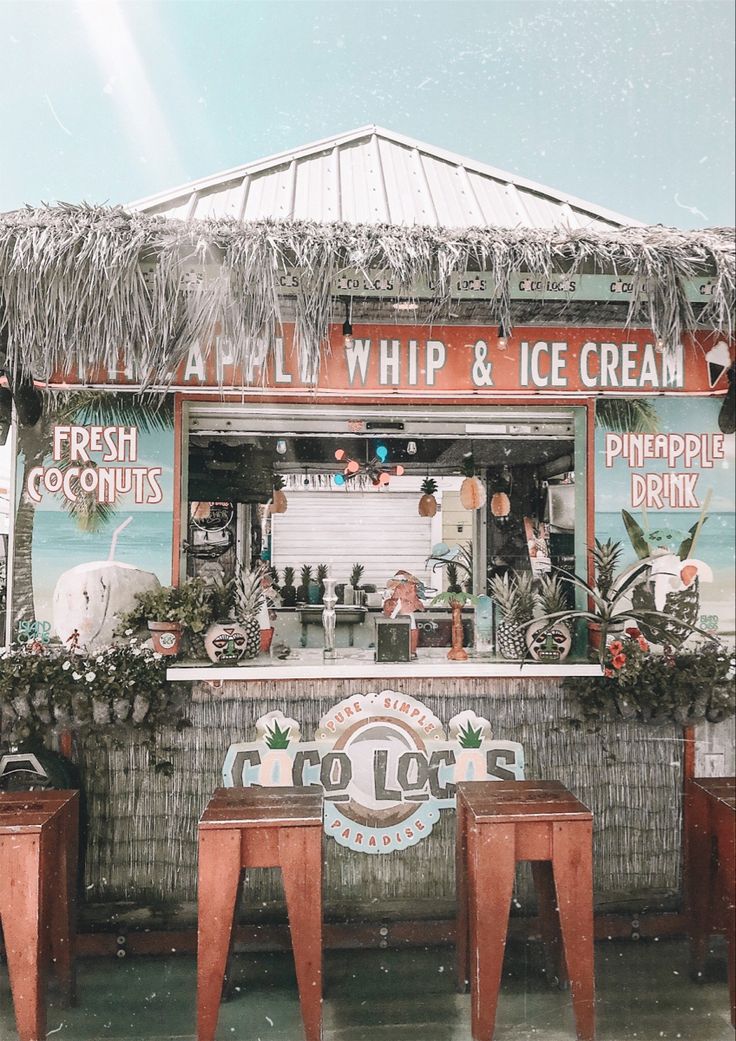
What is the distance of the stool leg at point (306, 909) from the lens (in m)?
2.59

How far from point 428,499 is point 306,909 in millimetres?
2609

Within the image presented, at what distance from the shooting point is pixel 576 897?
8.64 feet

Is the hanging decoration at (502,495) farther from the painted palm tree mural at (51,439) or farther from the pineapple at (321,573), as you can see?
the painted palm tree mural at (51,439)

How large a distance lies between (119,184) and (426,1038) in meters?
3.56

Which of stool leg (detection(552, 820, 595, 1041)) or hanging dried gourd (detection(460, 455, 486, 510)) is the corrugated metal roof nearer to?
hanging dried gourd (detection(460, 455, 486, 510))

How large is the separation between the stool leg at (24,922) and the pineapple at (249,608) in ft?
3.81

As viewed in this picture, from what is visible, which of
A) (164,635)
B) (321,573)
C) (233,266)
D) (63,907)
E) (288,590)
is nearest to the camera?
(233,266)

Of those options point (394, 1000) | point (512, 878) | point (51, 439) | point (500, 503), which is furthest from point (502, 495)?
point (394, 1000)

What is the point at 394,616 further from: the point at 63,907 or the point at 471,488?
the point at 63,907

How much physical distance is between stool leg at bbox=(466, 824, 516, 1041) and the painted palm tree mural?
2186 mm

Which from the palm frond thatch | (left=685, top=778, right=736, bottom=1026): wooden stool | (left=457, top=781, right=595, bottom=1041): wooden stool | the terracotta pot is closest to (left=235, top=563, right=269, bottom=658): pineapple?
the terracotta pot

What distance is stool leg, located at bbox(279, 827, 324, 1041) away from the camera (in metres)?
2.59

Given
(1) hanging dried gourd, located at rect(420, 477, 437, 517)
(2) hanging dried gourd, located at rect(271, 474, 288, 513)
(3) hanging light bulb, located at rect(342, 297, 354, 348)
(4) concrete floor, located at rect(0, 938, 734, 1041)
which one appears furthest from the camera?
(1) hanging dried gourd, located at rect(420, 477, 437, 517)

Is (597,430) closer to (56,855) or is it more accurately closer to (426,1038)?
(426,1038)
